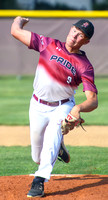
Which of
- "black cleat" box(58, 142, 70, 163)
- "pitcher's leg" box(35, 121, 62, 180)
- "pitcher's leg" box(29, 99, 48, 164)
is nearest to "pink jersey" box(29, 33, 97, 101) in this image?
"pitcher's leg" box(29, 99, 48, 164)

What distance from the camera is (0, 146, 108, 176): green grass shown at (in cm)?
655

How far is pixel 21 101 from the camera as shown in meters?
14.2

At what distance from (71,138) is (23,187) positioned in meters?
3.76

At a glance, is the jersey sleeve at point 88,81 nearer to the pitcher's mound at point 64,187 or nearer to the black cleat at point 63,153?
the pitcher's mound at point 64,187

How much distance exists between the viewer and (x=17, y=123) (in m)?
10.7

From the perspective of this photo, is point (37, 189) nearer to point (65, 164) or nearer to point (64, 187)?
point (64, 187)

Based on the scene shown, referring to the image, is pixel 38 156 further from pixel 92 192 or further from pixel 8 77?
pixel 8 77

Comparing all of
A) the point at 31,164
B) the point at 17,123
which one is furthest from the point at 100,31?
the point at 31,164

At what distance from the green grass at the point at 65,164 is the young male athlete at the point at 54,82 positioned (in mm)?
1581

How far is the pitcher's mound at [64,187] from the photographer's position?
4.96m

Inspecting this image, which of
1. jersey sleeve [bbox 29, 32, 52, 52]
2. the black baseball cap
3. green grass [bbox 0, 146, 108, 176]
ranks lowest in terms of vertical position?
green grass [bbox 0, 146, 108, 176]

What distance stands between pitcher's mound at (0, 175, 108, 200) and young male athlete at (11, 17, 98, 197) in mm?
231

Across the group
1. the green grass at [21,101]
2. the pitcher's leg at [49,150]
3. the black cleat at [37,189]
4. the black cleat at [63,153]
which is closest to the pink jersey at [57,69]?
the pitcher's leg at [49,150]

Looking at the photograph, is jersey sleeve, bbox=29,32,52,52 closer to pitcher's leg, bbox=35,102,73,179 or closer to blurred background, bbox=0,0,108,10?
pitcher's leg, bbox=35,102,73,179
